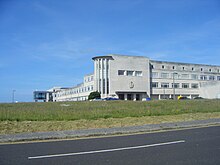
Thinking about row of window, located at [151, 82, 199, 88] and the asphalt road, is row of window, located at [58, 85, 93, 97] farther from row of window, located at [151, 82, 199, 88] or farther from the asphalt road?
the asphalt road

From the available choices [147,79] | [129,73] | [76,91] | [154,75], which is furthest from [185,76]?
[76,91]

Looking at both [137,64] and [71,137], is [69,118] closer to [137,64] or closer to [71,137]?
[71,137]

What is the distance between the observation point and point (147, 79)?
91500mm

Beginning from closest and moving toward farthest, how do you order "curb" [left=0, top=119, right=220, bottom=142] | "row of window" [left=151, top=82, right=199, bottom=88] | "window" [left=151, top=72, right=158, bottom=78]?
"curb" [left=0, top=119, right=220, bottom=142] → "window" [left=151, top=72, right=158, bottom=78] → "row of window" [left=151, top=82, right=199, bottom=88]

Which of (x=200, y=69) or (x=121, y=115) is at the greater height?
(x=200, y=69)

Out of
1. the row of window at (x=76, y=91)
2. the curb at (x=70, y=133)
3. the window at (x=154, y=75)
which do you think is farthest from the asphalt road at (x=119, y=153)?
the window at (x=154, y=75)

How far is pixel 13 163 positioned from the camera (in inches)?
256

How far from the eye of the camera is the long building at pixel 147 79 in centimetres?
8625

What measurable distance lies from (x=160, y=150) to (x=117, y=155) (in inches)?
60.8

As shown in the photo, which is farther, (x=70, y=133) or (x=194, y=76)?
(x=194, y=76)

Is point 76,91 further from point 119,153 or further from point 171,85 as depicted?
point 119,153

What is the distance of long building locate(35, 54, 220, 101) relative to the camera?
86.2 metres

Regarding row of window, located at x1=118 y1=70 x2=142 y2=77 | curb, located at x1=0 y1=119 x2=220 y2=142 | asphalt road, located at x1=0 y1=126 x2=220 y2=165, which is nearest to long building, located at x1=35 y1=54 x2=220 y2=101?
row of window, located at x1=118 y1=70 x2=142 y2=77

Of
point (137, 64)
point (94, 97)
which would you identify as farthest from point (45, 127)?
point (137, 64)
